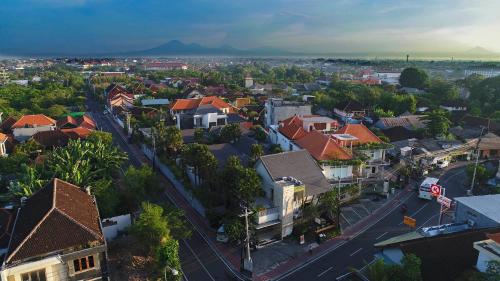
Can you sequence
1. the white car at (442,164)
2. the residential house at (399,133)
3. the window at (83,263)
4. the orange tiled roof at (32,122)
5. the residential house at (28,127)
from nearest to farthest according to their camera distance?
the window at (83,263) → the white car at (442,164) → the residential house at (28,127) → the orange tiled roof at (32,122) → the residential house at (399,133)

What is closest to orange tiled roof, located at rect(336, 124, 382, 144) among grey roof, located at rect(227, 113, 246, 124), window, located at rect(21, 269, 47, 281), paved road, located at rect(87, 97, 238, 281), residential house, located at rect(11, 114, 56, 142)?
grey roof, located at rect(227, 113, 246, 124)

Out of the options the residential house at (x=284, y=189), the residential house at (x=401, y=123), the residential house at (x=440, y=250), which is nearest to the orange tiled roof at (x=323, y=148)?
the residential house at (x=284, y=189)

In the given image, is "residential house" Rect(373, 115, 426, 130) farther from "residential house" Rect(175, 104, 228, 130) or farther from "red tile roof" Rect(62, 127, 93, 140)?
→ "red tile roof" Rect(62, 127, 93, 140)

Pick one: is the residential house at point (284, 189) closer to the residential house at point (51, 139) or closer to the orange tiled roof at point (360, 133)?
the orange tiled roof at point (360, 133)

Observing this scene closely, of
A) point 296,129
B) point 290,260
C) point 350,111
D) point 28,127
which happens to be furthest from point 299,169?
point 350,111

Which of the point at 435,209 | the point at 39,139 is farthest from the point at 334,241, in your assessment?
the point at 39,139

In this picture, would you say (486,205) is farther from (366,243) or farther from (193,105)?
(193,105)
